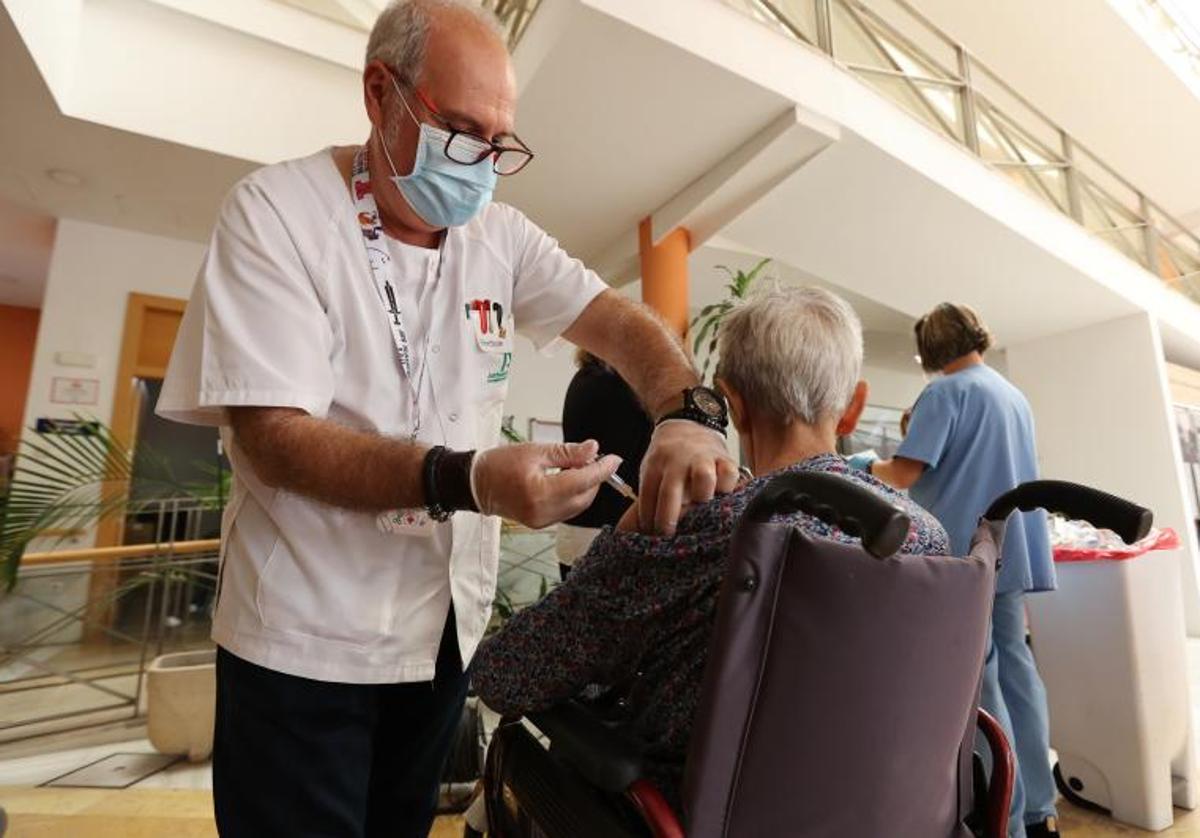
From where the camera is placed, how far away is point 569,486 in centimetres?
55

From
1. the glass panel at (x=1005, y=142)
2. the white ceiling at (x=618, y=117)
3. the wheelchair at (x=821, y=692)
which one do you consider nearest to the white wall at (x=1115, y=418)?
the glass panel at (x=1005, y=142)

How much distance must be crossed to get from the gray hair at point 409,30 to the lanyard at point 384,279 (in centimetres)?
15

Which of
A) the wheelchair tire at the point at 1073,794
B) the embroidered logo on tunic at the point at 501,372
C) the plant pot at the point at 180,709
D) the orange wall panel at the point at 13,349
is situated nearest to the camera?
the embroidered logo on tunic at the point at 501,372

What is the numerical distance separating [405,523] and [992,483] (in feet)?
5.80

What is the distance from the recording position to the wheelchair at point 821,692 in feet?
2.03

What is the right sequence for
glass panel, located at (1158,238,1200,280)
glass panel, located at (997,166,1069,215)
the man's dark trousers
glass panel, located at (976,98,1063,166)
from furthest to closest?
glass panel, located at (1158,238,1200,280), glass panel, located at (997,166,1069,215), glass panel, located at (976,98,1063,166), the man's dark trousers

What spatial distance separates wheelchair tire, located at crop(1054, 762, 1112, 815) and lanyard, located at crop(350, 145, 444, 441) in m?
2.45

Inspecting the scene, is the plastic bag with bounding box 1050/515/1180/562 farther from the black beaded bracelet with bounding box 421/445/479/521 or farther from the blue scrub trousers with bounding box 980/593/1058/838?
the black beaded bracelet with bounding box 421/445/479/521

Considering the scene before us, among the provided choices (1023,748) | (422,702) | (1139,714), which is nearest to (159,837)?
(422,702)

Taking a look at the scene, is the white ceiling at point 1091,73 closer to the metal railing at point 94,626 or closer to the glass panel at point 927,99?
the glass panel at point 927,99

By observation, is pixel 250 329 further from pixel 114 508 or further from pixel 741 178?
pixel 741 178

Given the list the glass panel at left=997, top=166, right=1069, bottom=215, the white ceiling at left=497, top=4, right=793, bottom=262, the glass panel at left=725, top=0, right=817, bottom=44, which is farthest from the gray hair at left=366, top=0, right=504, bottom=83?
the glass panel at left=997, top=166, right=1069, bottom=215

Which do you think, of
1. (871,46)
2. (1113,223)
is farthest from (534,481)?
(1113,223)

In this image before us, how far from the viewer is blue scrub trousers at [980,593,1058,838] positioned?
1735 mm
